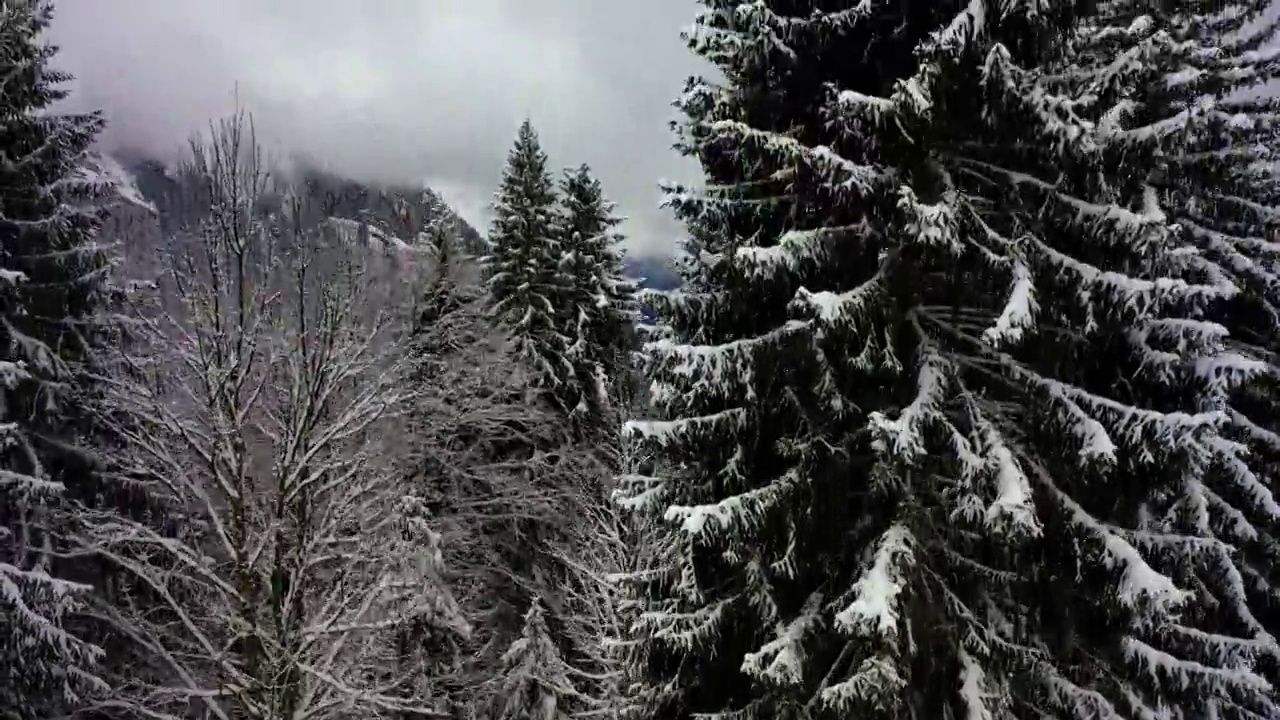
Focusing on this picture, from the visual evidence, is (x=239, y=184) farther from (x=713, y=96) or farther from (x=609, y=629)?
(x=609, y=629)

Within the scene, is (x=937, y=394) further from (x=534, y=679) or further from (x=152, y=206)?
(x=534, y=679)

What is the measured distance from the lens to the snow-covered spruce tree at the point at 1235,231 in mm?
7698

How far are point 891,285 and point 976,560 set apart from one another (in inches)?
80.2

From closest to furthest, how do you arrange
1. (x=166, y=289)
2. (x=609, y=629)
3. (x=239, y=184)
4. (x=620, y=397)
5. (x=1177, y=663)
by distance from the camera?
1. (x=1177, y=663)
2. (x=239, y=184)
3. (x=166, y=289)
4. (x=609, y=629)
5. (x=620, y=397)

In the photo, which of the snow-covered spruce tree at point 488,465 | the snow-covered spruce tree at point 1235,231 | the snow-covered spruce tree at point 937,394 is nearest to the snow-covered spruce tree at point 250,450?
the snow-covered spruce tree at point 937,394

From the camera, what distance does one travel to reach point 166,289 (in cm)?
1147

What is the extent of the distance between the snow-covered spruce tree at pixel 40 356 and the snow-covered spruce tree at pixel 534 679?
7.16m

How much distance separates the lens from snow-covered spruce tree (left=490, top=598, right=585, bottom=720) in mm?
15172

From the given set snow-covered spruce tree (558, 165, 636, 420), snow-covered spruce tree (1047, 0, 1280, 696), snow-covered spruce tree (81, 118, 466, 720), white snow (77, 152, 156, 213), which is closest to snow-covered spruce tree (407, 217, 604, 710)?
→ snow-covered spruce tree (558, 165, 636, 420)

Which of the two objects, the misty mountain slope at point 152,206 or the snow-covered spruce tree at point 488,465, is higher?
the misty mountain slope at point 152,206

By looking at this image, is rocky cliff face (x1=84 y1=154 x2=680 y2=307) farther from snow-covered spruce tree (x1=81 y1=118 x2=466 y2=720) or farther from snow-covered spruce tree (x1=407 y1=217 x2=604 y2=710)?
snow-covered spruce tree (x1=407 y1=217 x2=604 y2=710)

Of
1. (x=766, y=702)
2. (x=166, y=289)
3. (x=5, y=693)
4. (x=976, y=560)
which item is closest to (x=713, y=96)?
(x=976, y=560)

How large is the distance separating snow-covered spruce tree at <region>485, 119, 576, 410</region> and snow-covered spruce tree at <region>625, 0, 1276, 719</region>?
44.1ft

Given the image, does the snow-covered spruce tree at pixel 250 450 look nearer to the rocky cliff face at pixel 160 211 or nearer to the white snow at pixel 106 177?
the rocky cliff face at pixel 160 211
